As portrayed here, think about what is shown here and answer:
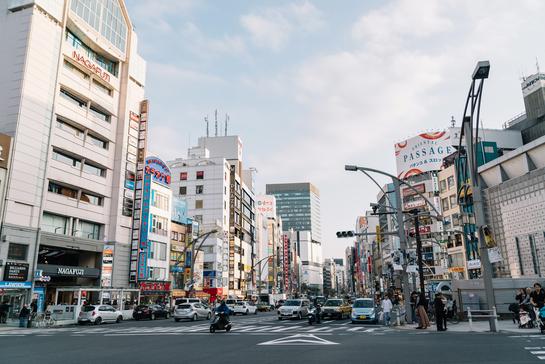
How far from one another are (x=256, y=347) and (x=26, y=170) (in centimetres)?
3010

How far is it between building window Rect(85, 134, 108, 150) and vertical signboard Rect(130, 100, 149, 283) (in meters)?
2.56

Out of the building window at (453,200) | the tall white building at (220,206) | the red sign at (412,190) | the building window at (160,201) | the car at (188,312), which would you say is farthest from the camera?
the red sign at (412,190)

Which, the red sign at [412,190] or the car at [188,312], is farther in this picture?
the red sign at [412,190]

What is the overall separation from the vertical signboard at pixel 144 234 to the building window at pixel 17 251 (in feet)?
44.2

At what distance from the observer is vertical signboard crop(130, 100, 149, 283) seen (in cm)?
4712

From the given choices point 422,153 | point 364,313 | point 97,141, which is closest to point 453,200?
point 422,153

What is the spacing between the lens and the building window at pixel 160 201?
52.5 m

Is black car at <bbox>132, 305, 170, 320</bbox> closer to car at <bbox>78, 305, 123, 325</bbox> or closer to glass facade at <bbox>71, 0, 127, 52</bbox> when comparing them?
car at <bbox>78, 305, 123, 325</bbox>

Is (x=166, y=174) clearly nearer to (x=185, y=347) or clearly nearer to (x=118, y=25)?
(x=118, y=25)

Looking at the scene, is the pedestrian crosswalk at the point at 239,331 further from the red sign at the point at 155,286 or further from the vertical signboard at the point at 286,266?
the vertical signboard at the point at 286,266

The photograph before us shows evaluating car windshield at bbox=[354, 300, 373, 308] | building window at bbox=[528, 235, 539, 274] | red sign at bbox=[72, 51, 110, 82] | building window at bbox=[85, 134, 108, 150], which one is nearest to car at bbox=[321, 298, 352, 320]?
car windshield at bbox=[354, 300, 373, 308]

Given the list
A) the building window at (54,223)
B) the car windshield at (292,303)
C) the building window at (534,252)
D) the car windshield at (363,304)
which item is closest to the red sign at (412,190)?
the building window at (534,252)

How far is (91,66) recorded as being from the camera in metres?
44.9

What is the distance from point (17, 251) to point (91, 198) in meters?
11.4
